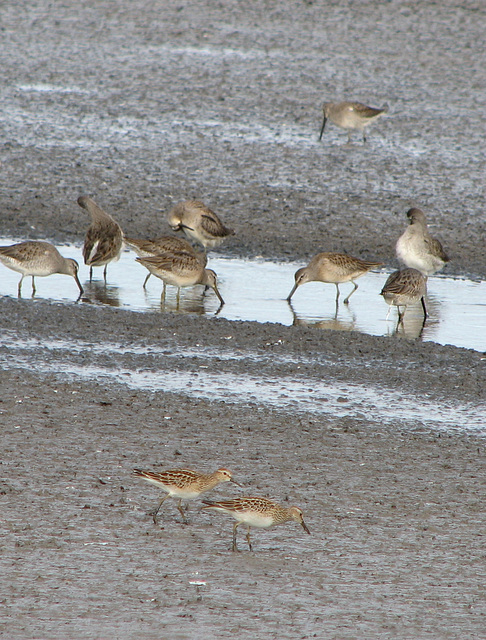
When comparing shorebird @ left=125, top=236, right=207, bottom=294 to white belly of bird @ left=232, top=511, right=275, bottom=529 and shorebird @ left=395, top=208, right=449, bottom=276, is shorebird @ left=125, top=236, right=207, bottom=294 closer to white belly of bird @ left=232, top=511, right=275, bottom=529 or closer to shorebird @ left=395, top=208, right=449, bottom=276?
shorebird @ left=395, top=208, right=449, bottom=276

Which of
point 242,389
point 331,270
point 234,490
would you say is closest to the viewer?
point 234,490

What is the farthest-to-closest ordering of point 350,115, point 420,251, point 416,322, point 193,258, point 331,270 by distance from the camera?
point 350,115 < point 420,251 < point 331,270 < point 193,258 < point 416,322

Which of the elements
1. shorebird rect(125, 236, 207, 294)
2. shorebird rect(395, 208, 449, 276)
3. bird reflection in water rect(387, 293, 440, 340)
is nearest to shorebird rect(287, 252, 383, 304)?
shorebird rect(395, 208, 449, 276)

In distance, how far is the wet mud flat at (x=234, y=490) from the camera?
521cm

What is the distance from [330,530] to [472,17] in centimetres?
2162

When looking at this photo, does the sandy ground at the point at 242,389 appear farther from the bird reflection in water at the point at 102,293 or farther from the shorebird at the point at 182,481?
the bird reflection in water at the point at 102,293

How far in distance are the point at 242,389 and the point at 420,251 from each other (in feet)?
16.1

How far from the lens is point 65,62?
2197cm

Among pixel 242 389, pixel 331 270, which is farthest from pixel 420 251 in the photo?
pixel 242 389

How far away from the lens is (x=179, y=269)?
1182 cm

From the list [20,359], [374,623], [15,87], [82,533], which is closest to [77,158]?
[15,87]

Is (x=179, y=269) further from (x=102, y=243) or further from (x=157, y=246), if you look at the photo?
(x=102, y=243)

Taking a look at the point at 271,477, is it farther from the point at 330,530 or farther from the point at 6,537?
the point at 6,537

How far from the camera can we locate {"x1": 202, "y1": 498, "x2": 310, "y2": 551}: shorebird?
18.9 feet
